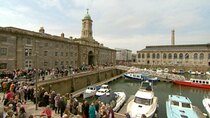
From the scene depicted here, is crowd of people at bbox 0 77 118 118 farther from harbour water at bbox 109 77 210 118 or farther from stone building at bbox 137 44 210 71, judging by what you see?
stone building at bbox 137 44 210 71

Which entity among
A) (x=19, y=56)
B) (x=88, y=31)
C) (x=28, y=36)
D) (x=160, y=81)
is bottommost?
(x=160, y=81)

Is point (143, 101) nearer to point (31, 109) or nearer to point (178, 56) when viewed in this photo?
point (31, 109)

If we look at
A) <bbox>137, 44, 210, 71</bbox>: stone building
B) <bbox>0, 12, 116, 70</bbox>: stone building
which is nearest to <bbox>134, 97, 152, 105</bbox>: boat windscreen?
<bbox>0, 12, 116, 70</bbox>: stone building

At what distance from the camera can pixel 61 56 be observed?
44.3 metres

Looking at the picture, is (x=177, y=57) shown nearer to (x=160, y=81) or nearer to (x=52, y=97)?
(x=160, y=81)

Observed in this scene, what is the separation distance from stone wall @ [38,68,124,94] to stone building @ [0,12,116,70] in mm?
8370

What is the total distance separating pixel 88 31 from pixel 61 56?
28088 millimetres

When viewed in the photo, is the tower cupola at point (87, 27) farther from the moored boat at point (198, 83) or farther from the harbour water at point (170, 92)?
the moored boat at point (198, 83)

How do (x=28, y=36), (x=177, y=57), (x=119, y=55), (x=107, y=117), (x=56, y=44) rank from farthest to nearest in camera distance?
(x=119, y=55) < (x=177, y=57) < (x=56, y=44) < (x=28, y=36) < (x=107, y=117)

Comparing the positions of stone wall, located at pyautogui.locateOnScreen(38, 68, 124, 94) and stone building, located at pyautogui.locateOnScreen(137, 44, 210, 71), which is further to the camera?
stone building, located at pyautogui.locateOnScreen(137, 44, 210, 71)

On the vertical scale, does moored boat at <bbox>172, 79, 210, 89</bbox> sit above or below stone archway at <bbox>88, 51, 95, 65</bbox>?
below

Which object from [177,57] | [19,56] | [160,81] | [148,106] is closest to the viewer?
[148,106]

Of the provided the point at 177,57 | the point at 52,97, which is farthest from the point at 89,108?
the point at 177,57

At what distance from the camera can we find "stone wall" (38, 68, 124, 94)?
1056 inches
